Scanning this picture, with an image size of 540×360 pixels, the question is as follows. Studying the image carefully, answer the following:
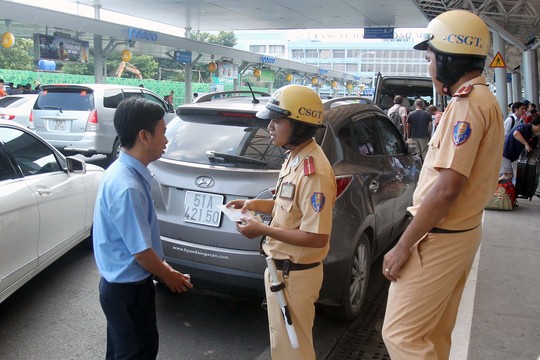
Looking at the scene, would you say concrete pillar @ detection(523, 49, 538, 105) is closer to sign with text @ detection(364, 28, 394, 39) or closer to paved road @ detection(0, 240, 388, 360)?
sign with text @ detection(364, 28, 394, 39)

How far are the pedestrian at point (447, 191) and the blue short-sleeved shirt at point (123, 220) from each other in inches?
43.4

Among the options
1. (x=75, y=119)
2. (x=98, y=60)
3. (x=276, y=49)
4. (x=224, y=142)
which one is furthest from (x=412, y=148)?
(x=276, y=49)

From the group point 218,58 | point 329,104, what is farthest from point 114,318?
point 218,58

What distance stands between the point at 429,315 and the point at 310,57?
10667 cm

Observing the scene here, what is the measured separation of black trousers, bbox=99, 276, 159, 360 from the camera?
2285 millimetres

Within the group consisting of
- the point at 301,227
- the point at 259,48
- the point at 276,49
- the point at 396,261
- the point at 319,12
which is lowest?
the point at 396,261

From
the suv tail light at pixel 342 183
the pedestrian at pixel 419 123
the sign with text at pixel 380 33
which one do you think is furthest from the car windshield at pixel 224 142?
the sign with text at pixel 380 33

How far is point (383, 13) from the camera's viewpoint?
74.7 ft

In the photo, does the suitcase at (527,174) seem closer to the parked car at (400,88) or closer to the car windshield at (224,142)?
the parked car at (400,88)

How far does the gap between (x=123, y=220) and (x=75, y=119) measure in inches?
373

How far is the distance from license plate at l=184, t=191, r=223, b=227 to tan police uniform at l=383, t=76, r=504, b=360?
158 centimetres

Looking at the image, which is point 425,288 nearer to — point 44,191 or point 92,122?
point 44,191

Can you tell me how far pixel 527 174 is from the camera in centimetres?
834

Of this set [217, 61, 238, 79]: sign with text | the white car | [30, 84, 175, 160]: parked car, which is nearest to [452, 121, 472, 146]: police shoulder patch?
the white car
